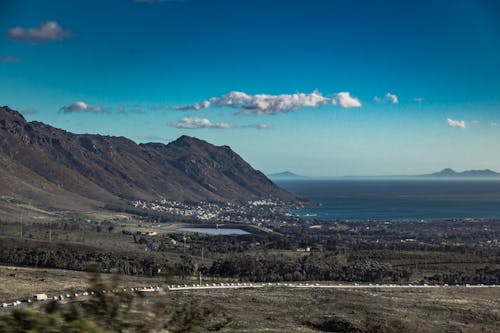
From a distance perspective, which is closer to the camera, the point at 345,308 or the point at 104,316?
the point at 104,316

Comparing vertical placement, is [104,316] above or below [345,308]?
above

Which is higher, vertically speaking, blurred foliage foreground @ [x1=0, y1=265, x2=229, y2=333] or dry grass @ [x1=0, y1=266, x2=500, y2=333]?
blurred foliage foreground @ [x1=0, y1=265, x2=229, y2=333]

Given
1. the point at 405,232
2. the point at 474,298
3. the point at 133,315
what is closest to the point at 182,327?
the point at 133,315

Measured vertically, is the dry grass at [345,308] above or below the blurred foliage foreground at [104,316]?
below

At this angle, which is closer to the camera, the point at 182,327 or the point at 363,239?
the point at 182,327

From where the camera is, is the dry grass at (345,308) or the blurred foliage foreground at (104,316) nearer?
the blurred foliage foreground at (104,316)

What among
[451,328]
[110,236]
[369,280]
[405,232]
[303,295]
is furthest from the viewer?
[405,232]

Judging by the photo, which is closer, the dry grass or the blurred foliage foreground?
the blurred foliage foreground

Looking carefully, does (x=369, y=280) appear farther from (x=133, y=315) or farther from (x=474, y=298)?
(x=133, y=315)
